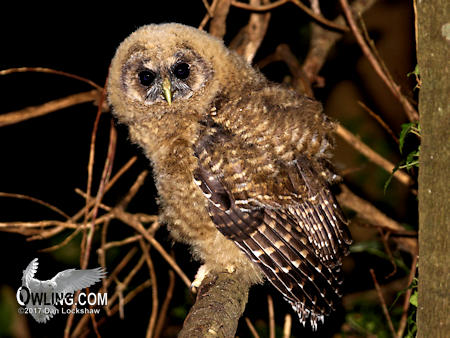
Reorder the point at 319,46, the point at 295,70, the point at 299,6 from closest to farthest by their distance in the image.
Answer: the point at 299,6 → the point at 295,70 → the point at 319,46

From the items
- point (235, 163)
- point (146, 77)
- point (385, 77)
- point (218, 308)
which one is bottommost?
point (218, 308)

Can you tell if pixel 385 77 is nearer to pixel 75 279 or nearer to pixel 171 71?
pixel 171 71

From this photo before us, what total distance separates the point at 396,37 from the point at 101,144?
7.37 feet

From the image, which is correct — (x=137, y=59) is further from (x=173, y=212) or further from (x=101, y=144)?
(x=101, y=144)

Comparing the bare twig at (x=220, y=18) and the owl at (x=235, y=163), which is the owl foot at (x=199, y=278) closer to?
the owl at (x=235, y=163)

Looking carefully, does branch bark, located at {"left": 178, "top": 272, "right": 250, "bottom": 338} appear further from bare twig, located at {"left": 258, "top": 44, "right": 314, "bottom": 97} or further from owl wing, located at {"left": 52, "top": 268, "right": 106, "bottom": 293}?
bare twig, located at {"left": 258, "top": 44, "right": 314, "bottom": 97}

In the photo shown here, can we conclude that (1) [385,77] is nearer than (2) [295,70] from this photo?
Yes

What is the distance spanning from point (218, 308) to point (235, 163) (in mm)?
634

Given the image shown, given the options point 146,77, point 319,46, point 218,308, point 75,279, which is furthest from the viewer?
point 319,46

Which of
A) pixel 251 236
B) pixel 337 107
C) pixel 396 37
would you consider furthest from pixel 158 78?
pixel 396 37

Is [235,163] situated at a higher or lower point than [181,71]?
lower

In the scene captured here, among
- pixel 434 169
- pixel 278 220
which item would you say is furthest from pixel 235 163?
pixel 434 169

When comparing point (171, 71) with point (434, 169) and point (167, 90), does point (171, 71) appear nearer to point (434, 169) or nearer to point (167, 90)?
point (167, 90)

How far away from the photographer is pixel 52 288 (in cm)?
233
